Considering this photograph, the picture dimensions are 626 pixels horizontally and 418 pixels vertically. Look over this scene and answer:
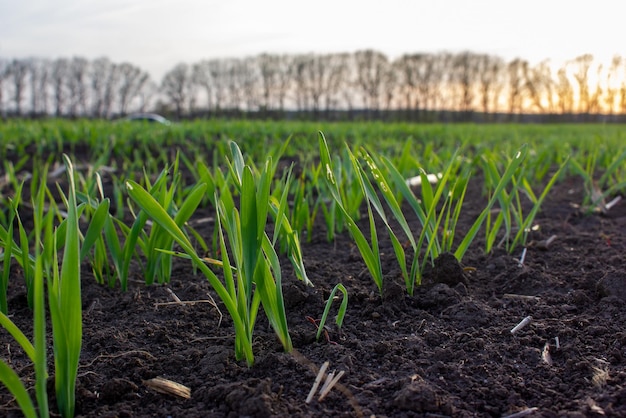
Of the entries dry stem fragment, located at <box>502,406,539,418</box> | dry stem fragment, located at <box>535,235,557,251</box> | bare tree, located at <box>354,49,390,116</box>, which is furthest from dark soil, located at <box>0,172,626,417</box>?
bare tree, located at <box>354,49,390,116</box>

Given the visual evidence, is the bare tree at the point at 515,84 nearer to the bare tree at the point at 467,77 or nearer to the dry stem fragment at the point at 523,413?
the bare tree at the point at 467,77

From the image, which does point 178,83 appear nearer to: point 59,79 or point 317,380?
point 59,79

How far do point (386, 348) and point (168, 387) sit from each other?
436mm

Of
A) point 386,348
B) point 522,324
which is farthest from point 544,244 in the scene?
point 386,348

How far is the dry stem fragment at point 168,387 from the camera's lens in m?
0.94

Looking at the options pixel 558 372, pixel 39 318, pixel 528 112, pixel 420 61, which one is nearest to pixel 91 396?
pixel 39 318

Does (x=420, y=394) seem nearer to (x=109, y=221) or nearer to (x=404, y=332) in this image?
(x=404, y=332)

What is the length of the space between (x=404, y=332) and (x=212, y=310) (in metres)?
0.49

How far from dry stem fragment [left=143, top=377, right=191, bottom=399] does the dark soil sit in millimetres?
13

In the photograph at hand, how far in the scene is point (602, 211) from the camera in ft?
8.02

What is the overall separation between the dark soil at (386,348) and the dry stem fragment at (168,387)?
13mm

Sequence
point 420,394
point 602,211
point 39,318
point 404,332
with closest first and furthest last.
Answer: point 39,318
point 420,394
point 404,332
point 602,211

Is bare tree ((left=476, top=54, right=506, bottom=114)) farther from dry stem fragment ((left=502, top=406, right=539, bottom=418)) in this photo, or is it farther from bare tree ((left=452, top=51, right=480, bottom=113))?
dry stem fragment ((left=502, top=406, right=539, bottom=418))

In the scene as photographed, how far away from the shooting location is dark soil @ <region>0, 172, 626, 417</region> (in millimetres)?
900
